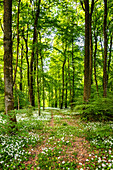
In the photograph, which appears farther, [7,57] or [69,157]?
[7,57]

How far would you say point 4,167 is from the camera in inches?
155

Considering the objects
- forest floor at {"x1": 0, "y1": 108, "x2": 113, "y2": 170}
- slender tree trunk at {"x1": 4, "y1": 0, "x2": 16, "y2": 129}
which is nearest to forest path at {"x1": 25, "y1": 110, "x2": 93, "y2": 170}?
forest floor at {"x1": 0, "y1": 108, "x2": 113, "y2": 170}

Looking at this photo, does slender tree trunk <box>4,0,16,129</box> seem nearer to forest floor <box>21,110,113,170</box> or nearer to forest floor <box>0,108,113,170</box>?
forest floor <box>0,108,113,170</box>

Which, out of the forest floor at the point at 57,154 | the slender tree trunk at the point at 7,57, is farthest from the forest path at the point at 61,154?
the slender tree trunk at the point at 7,57

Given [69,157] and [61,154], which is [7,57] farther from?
[69,157]

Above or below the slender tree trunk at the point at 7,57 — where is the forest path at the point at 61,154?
below

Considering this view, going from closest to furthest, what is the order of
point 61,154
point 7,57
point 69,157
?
point 69,157
point 61,154
point 7,57

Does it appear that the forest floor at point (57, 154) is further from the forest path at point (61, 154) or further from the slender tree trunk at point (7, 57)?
the slender tree trunk at point (7, 57)

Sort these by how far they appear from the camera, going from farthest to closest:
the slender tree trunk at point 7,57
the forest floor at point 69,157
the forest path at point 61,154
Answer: the slender tree trunk at point 7,57 → the forest path at point 61,154 → the forest floor at point 69,157

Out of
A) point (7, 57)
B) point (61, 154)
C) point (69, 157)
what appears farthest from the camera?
point (7, 57)

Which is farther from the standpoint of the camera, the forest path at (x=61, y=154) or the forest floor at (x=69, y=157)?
the forest path at (x=61, y=154)

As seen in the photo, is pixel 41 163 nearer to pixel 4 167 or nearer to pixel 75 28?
pixel 4 167

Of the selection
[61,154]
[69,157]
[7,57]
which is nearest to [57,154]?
[61,154]

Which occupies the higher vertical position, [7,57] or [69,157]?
[7,57]
